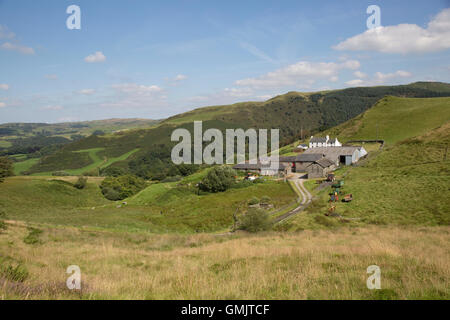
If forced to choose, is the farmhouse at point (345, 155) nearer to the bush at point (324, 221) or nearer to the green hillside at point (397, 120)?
the green hillside at point (397, 120)

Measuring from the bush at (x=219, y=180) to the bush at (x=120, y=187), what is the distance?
2745cm

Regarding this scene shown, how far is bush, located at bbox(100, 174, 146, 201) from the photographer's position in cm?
7675

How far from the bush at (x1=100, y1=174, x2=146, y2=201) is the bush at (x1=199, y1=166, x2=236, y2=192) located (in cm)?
2745

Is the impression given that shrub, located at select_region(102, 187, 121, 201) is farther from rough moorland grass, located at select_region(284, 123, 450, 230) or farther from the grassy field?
rough moorland grass, located at select_region(284, 123, 450, 230)

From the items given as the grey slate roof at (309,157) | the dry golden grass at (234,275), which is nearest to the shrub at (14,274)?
the dry golden grass at (234,275)

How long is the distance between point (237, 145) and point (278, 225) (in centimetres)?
16096

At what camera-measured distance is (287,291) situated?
22.0 ft

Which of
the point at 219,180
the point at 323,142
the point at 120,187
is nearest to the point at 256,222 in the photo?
the point at 219,180

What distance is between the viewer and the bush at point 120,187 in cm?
7675

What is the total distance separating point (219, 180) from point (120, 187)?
1442 inches

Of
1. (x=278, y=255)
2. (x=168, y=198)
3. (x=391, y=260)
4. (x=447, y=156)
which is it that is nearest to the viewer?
(x=391, y=260)

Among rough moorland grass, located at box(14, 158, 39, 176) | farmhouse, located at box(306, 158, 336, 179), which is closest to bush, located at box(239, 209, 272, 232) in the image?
farmhouse, located at box(306, 158, 336, 179)
